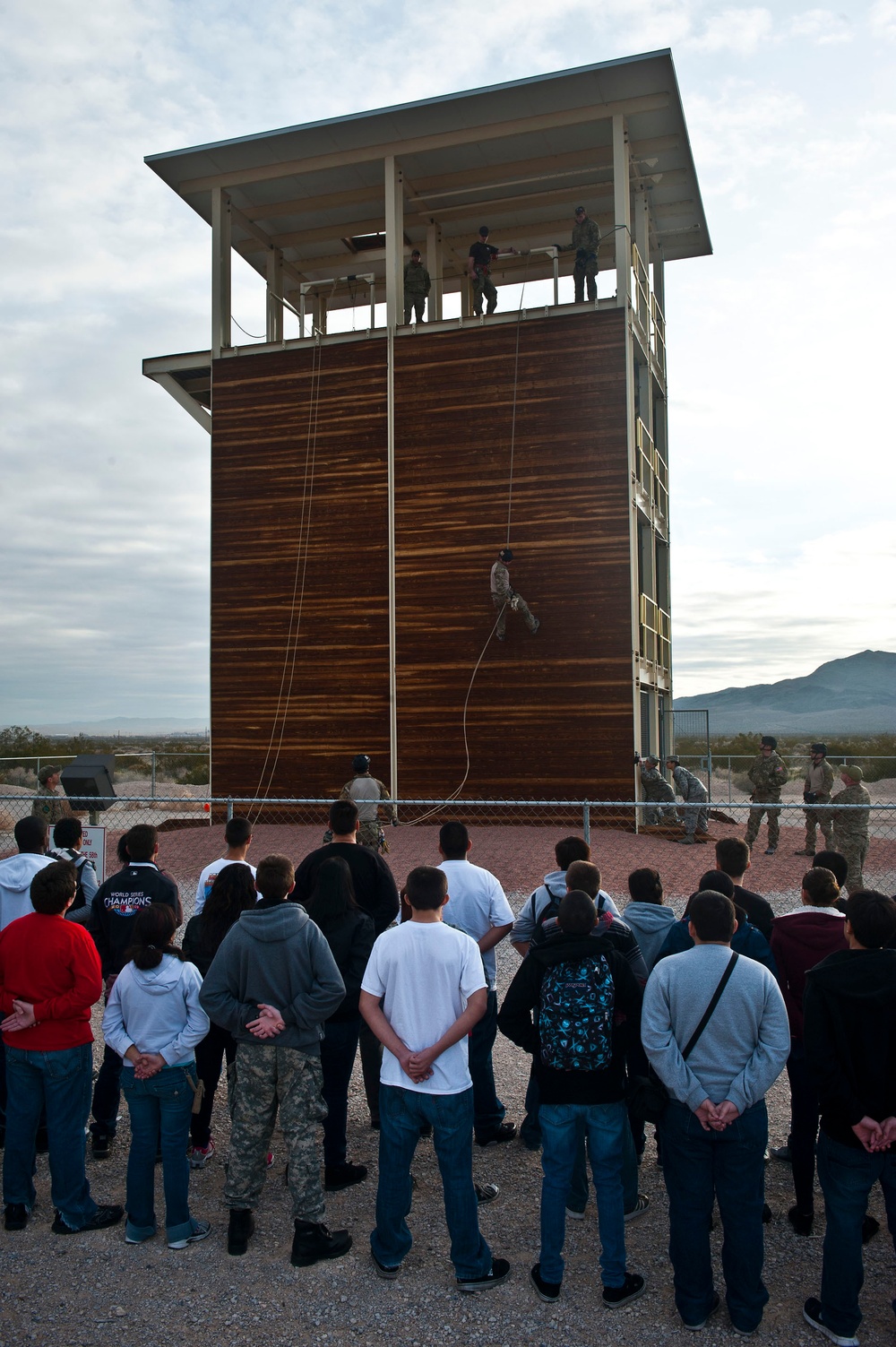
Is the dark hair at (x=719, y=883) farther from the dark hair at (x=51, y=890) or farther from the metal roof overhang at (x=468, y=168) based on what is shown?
the metal roof overhang at (x=468, y=168)

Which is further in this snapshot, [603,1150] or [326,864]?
[326,864]

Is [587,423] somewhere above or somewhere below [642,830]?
above

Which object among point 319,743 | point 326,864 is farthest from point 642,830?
point 326,864

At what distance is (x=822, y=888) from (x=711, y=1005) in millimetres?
1258

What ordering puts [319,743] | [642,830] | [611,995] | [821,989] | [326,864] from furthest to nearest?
[319,743], [642,830], [326,864], [611,995], [821,989]

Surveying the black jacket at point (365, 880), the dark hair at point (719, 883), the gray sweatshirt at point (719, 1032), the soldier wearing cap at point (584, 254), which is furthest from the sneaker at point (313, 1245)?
the soldier wearing cap at point (584, 254)

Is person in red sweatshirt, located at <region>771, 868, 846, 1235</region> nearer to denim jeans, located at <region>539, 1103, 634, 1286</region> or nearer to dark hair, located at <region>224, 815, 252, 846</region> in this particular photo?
denim jeans, located at <region>539, 1103, 634, 1286</region>

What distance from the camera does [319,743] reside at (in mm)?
16469

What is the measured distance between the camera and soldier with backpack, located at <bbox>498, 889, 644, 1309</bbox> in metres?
3.72

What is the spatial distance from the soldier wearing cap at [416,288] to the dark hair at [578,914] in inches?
580

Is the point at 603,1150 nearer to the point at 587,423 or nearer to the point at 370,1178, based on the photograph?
the point at 370,1178

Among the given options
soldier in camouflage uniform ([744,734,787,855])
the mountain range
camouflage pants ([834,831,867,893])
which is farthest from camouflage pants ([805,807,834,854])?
the mountain range

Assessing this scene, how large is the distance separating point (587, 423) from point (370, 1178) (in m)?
12.9

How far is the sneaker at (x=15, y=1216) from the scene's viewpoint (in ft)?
14.3
